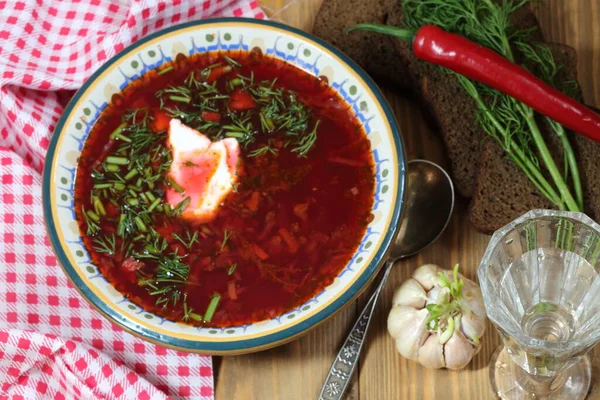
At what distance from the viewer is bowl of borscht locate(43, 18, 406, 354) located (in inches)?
90.9

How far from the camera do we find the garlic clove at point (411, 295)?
246 cm

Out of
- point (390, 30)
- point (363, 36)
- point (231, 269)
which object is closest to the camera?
point (231, 269)

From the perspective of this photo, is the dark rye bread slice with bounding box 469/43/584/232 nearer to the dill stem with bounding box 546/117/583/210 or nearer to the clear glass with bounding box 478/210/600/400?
the dill stem with bounding box 546/117/583/210

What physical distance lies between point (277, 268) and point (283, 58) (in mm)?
658

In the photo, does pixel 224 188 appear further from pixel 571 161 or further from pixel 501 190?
pixel 571 161

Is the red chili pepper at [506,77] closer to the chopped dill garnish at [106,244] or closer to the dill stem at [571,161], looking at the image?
the dill stem at [571,161]

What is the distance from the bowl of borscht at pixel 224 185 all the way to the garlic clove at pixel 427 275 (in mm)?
246

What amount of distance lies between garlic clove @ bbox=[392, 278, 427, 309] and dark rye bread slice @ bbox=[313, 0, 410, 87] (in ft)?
2.23

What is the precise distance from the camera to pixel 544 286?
234 cm

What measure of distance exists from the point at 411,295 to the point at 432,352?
0.17m

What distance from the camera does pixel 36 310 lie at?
8.50ft

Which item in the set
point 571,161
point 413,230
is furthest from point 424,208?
point 571,161

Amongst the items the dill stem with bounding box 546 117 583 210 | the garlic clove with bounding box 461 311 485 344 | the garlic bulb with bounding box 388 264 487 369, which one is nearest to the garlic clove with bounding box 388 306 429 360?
the garlic bulb with bounding box 388 264 487 369

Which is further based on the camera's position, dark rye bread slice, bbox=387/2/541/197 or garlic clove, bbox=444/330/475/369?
dark rye bread slice, bbox=387/2/541/197
